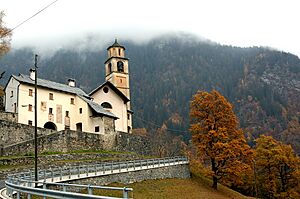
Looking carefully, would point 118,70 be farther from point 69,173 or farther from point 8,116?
point 69,173

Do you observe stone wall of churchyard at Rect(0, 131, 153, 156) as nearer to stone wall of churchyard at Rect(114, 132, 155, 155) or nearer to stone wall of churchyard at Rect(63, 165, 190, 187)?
stone wall of churchyard at Rect(114, 132, 155, 155)

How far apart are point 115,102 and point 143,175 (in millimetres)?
27506

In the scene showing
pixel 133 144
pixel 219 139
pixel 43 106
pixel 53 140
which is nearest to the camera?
pixel 219 139

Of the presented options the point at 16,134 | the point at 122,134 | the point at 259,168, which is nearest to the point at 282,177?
the point at 259,168

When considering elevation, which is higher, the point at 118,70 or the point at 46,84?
the point at 118,70

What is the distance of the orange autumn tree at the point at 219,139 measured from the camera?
3725cm

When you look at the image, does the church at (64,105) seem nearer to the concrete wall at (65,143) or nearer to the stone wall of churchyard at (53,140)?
the stone wall of churchyard at (53,140)

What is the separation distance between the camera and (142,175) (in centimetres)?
3556

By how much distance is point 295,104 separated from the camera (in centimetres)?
18762

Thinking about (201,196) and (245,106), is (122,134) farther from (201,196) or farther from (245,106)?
(245,106)

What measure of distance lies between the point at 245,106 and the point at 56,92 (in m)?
145

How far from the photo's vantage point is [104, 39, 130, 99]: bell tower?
69500 millimetres

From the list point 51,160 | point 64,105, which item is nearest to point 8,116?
point 64,105

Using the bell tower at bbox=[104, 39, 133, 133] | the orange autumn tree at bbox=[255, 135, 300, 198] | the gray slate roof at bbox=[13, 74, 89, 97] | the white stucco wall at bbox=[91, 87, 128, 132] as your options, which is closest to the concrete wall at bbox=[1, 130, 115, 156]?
the white stucco wall at bbox=[91, 87, 128, 132]
